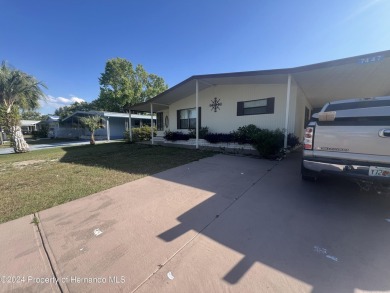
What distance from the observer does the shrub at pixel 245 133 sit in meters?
8.27

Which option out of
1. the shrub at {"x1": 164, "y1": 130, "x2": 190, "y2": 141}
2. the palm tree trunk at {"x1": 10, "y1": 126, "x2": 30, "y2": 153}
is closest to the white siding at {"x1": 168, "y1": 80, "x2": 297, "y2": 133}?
the shrub at {"x1": 164, "y1": 130, "x2": 190, "y2": 141}

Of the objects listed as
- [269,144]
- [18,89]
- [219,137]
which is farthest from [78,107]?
[269,144]

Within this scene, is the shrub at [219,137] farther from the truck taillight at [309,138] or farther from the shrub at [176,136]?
the truck taillight at [309,138]

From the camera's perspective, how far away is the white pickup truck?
2469 millimetres

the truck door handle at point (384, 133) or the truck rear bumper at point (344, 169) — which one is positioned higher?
→ the truck door handle at point (384, 133)

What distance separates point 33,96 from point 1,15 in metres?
8.60

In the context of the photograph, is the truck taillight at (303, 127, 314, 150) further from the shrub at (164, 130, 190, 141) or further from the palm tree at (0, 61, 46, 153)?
the palm tree at (0, 61, 46, 153)

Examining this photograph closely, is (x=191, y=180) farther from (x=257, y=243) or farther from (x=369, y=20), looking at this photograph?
(x=369, y=20)

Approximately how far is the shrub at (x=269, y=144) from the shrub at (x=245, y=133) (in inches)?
58.4

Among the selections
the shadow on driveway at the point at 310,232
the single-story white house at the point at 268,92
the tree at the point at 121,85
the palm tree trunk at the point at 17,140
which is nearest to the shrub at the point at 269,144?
the single-story white house at the point at 268,92

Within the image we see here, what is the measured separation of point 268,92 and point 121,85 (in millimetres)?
24065

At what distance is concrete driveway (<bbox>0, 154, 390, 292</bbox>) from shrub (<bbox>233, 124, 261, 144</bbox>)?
5034 mm

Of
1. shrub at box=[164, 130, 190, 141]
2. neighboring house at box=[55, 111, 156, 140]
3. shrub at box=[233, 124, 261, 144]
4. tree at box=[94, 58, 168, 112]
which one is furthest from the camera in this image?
tree at box=[94, 58, 168, 112]

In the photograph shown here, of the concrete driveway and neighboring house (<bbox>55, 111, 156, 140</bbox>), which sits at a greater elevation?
neighboring house (<bbox>55, 111, 156, 140</bbox>)
